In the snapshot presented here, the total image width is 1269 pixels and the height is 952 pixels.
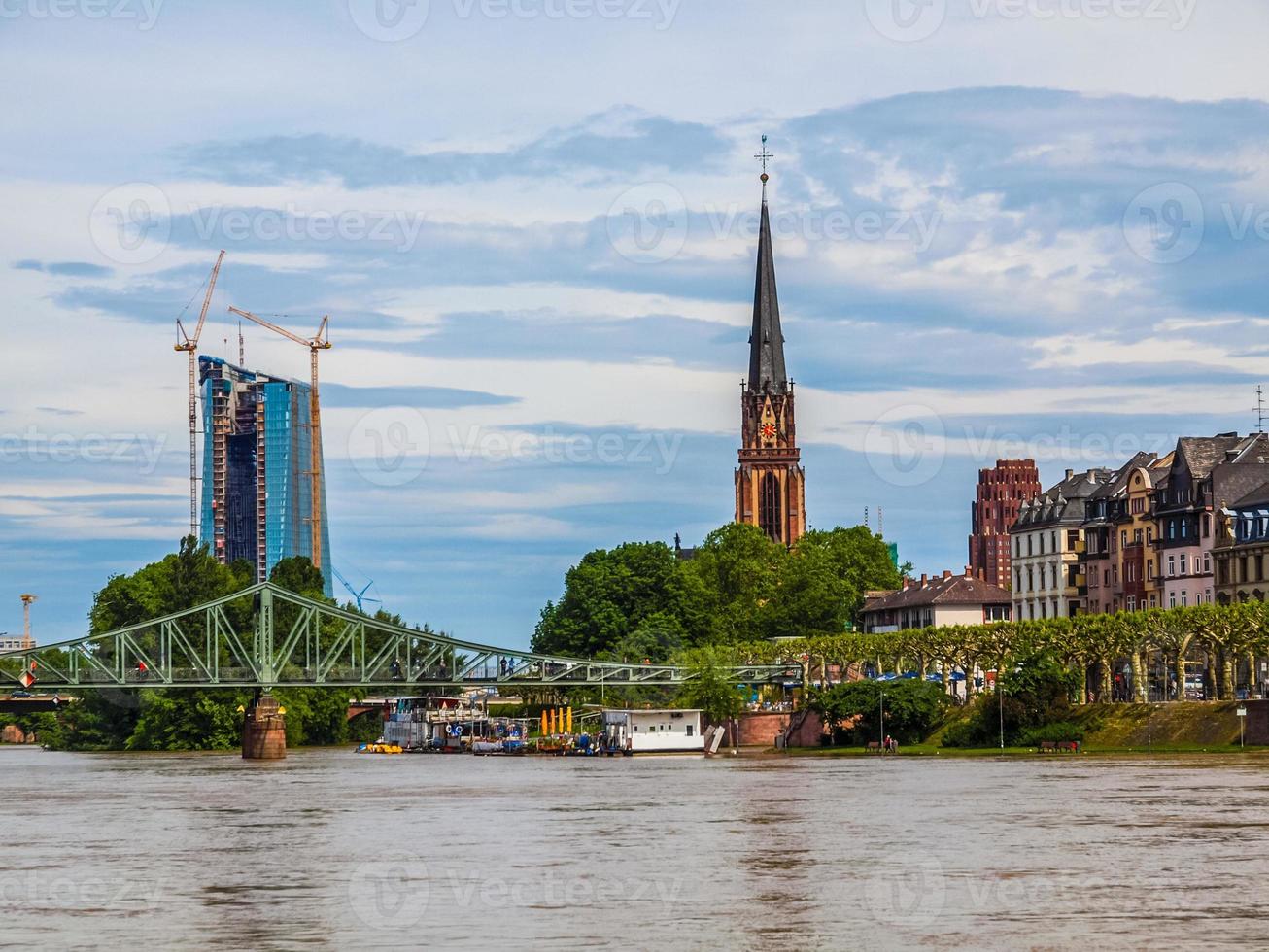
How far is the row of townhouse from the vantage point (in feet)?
507

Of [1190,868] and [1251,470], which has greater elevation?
[1251,470]

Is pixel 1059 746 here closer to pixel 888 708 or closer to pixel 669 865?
pixel 888 708

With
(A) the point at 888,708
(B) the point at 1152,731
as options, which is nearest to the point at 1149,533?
(A) the point at 888,708

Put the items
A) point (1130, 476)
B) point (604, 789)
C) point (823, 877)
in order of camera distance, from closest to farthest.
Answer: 1. point (823, 877)
2. point (604, 789)
3. point (1130, 476)

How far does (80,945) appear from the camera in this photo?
139ft

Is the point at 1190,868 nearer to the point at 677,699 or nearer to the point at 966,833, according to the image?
the point at 966,833

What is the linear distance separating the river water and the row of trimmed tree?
2491cm

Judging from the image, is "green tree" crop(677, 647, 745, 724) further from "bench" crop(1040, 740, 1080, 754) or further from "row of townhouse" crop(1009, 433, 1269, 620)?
"bench" crop(1040, 740, 1080, 754)

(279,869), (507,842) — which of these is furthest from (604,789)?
(279,869)

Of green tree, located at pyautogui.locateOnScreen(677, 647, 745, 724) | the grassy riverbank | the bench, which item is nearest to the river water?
the grassy riverbank

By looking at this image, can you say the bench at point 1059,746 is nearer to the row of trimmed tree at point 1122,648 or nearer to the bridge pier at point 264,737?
the row of trimmed tree at point 1122,648

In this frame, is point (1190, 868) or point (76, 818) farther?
point (76, 818)

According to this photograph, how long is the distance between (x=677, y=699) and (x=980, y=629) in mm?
34576

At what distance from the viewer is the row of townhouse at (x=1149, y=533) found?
154 metres
